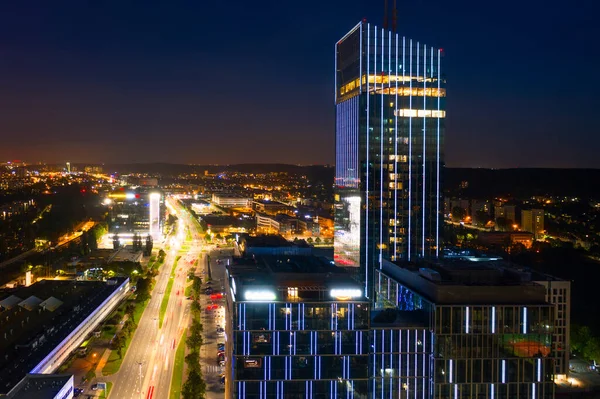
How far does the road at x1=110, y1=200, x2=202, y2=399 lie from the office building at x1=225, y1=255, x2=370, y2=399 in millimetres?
9192

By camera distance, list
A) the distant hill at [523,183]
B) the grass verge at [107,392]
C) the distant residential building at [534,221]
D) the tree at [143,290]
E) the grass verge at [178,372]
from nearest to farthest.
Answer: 1. the grass verge at [107,392]
2. the grass verge at [178,372]
3. the tree at [143,290]
4. the distant residential building at [534,221]
5. the distant hill at [523,183]

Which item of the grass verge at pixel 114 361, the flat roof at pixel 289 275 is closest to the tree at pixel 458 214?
the grass verge at pixel 114 361

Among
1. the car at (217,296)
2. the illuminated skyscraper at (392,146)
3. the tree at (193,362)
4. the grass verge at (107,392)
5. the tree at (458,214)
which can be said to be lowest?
the grass verge at (107,392)

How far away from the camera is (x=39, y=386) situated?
1158 inches

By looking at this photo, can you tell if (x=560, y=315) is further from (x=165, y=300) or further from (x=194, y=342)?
(x=165, y=300)

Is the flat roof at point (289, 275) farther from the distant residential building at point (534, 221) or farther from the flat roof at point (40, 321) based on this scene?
the distant residential building at point (534, 221)

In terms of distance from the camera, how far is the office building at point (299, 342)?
1014 inches

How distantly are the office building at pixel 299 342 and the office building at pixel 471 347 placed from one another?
1221mm

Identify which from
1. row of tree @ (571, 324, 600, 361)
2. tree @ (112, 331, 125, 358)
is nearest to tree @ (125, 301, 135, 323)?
tree @ (112, 331, 125, 358)

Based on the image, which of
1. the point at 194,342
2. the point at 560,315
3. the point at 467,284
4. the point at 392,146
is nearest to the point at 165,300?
the point at 194,342

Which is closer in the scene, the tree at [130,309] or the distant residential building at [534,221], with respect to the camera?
the tree at [130,309]

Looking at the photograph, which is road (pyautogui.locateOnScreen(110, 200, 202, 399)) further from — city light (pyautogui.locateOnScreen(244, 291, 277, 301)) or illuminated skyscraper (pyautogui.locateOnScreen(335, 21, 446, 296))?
illuminated skyscraper (pyautogui.locateOnScreen(335, 21, 446, 296))

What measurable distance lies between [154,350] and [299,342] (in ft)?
57.8

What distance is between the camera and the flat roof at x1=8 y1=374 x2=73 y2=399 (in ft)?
93.2
